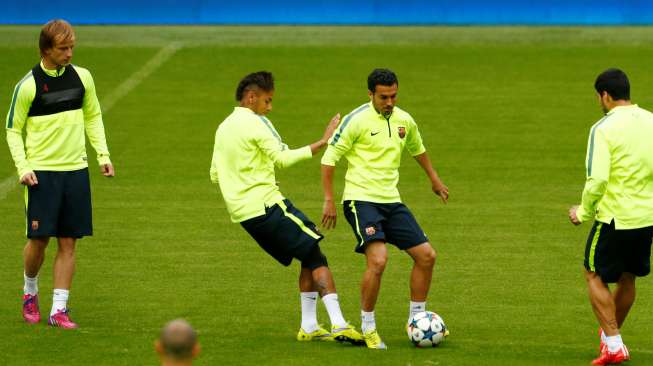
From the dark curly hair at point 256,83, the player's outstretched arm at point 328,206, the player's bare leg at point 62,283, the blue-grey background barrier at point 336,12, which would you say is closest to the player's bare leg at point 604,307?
the player's outstretched arm at point 328,206

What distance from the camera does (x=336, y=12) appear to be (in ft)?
89.3

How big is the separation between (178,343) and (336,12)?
21.7 meters

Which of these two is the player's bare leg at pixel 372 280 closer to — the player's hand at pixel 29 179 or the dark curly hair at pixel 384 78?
the dark curly hair at pixel 384 78

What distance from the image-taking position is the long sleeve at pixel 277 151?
9836 mm

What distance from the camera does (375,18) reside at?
90.3 ft

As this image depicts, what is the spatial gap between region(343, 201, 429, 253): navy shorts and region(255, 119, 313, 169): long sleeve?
80 cm

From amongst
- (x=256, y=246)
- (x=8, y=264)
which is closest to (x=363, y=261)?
(x=256, y=246)

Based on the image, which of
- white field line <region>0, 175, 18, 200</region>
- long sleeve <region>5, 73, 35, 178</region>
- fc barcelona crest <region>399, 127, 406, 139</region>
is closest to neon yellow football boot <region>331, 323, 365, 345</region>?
fc barcelona crest <region>399, 127, 406, 139</region>

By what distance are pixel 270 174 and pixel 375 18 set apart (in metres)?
17.6

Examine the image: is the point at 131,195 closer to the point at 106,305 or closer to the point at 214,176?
the point at 106,305

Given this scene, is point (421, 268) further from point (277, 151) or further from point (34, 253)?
point (34, 253)

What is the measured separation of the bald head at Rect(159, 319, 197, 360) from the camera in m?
6.02

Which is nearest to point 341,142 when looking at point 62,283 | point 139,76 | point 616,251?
point 616,251

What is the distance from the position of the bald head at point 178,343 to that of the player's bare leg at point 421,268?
15.0ft
